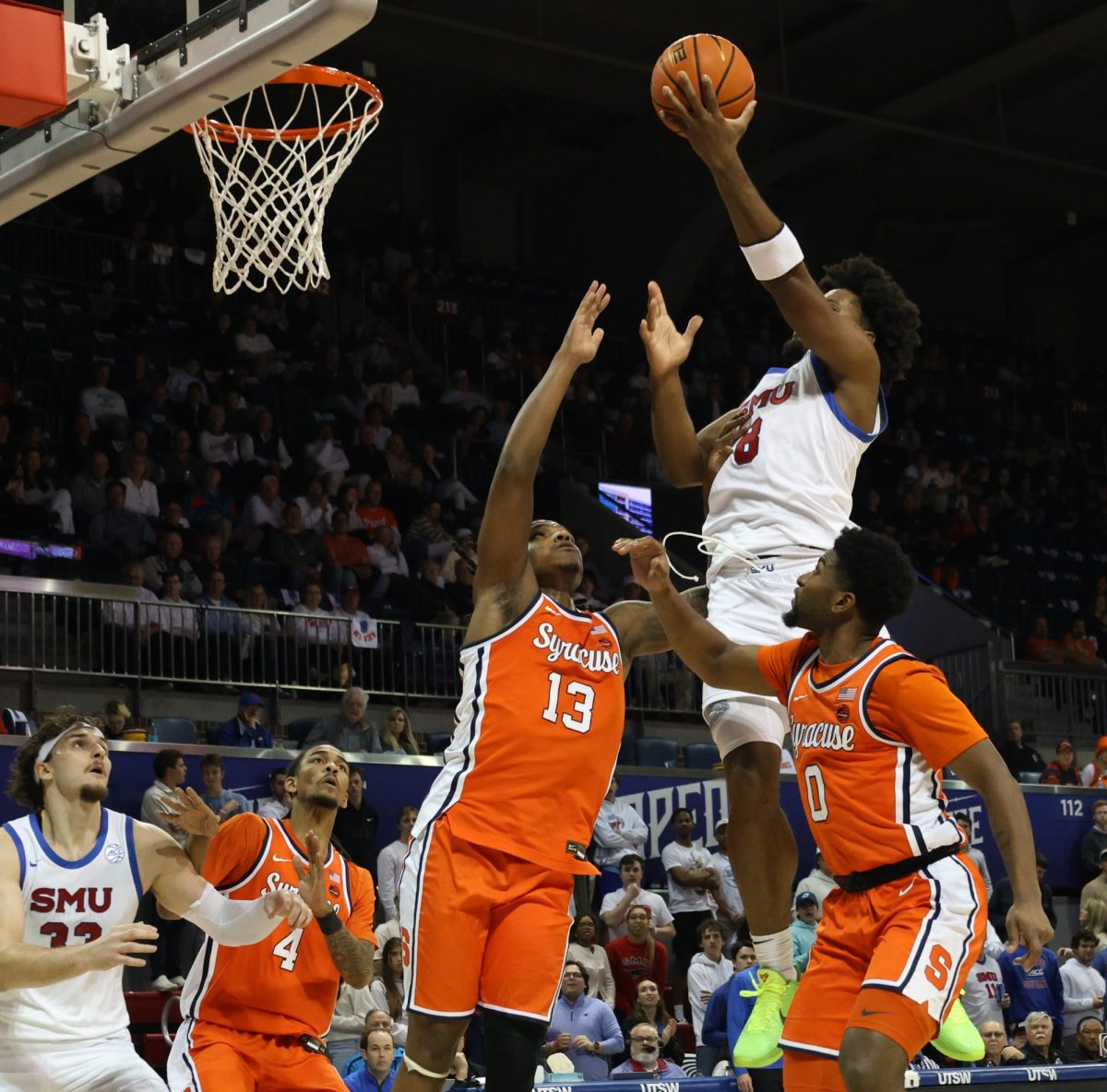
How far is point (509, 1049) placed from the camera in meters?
5.60

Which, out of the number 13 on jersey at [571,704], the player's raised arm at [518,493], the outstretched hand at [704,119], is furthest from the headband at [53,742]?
the outstretched hand at [704,119]

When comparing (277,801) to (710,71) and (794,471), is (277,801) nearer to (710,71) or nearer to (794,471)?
(794,471)

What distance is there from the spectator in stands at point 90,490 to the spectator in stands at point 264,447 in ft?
5.70

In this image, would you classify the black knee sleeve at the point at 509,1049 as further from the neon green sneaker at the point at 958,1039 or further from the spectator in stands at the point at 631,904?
the spectator in stands at the point at 631,904

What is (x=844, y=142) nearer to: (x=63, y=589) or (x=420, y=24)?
(x=420, y=24)

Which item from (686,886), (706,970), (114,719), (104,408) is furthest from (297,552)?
(706,970)

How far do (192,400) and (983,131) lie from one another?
13.1m

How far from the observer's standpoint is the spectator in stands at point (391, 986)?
1115 centimetres

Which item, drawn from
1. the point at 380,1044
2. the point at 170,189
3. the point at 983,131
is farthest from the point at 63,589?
the point at 983,131

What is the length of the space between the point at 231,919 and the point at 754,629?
2.17 meters

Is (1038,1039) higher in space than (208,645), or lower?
lower

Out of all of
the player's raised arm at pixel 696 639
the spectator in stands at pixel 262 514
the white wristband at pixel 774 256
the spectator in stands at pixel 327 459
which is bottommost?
the player's raised arm at pixel 696 639

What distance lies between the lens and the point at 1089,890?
1593 centimetres

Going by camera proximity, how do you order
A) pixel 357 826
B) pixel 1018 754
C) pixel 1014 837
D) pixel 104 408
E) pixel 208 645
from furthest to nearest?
pixel 1018 754
pixel 104 408
pixel 208 645
pixel 357 826
pixel 1014 837
